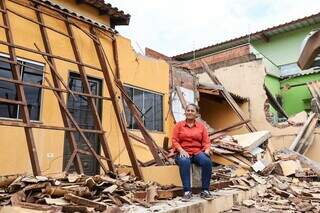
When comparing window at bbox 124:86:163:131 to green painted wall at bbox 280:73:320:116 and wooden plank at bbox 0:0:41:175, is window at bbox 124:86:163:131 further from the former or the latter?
green painted wall at bbox 280:73:320:116

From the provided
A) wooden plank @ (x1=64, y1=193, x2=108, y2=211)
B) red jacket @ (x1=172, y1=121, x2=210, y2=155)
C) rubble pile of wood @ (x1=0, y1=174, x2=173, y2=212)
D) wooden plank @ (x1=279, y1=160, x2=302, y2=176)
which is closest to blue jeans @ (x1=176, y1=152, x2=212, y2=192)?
red jacket @ (x1=172, y1=121, x2=210, y2=155)

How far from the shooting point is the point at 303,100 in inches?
632

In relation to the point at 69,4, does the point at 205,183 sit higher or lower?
lower

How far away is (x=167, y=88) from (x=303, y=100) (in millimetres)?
8553

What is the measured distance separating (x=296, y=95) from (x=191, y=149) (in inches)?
498

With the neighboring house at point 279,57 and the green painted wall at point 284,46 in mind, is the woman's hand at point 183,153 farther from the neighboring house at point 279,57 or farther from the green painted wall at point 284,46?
the green painted wall at point 284,46

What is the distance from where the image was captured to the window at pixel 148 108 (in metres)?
9.28

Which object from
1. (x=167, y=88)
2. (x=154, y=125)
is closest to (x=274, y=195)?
(x=154, y=125)

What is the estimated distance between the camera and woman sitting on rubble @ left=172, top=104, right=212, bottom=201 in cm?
501

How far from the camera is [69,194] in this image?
12.8ft

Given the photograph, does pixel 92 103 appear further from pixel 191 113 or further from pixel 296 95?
pixel 296 95

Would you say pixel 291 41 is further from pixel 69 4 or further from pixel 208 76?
pixel 69 4

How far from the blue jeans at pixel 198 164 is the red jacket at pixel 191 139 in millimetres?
137

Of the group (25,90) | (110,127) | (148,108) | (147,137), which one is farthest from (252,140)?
(25,90)
